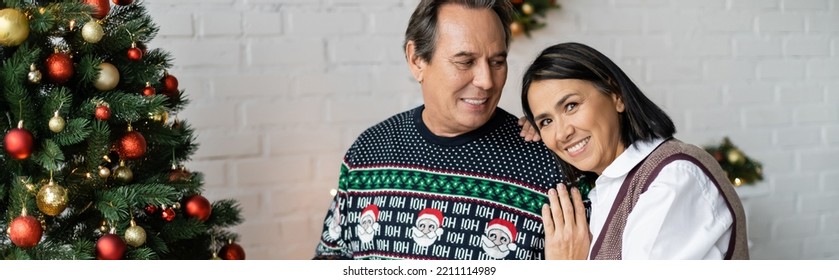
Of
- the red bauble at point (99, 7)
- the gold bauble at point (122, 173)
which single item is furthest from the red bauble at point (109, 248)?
the red bauble at point (99, 7)

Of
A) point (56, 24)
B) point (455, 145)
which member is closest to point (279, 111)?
point (455, 145)

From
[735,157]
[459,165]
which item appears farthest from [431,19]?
[735,157]

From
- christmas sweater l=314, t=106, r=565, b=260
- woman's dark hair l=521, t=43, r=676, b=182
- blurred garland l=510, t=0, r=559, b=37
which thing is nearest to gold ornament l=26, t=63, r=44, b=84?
christmas sweater l=314, t=106, r=565, b=260

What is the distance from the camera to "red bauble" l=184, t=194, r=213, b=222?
4.00ft

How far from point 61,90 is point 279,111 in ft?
2.68

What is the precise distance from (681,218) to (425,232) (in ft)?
1.60

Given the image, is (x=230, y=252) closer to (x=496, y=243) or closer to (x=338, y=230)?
(x=338, y=230)

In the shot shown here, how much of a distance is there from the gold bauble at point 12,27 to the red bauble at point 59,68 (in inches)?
1.9

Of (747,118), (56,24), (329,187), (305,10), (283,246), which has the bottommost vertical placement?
(283,246)

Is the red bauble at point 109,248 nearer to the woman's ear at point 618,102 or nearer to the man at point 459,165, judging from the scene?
the man at point 459,165

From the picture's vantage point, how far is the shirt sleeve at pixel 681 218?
1050mm

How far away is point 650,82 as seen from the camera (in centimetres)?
222

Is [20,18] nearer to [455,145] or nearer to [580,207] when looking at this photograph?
[455,145]

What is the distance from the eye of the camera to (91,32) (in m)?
1.06
